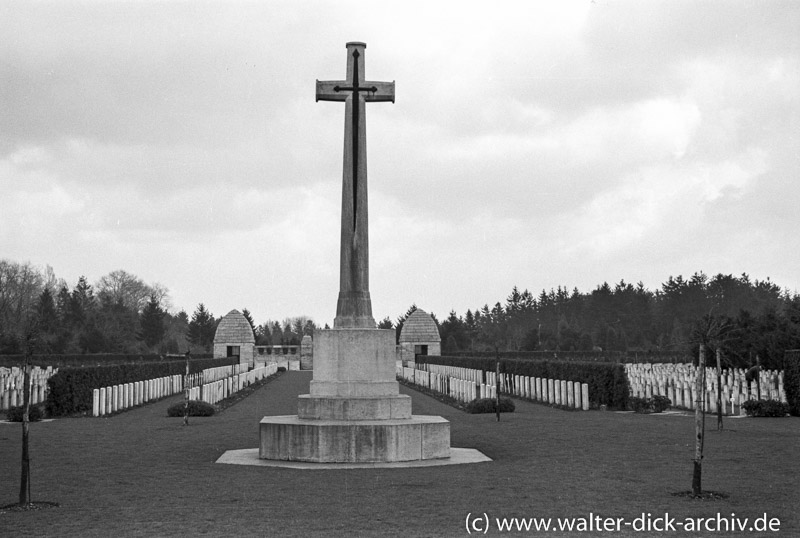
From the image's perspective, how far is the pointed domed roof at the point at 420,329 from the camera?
65000 mm

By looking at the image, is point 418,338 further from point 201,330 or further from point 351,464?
point 351,464

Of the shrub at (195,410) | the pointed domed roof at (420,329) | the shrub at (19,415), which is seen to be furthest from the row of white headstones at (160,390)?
the pointed domed roof at (420,329)

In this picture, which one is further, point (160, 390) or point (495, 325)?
point (495, 325)

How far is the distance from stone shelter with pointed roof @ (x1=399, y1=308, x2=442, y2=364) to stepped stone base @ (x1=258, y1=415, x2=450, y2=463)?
171 ft

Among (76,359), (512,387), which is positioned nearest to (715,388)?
(512,387)

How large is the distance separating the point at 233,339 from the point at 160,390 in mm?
35125

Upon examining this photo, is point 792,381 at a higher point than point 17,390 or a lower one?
higher

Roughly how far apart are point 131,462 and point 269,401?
15.1m

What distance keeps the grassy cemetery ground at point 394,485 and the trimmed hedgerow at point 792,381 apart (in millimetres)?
4941

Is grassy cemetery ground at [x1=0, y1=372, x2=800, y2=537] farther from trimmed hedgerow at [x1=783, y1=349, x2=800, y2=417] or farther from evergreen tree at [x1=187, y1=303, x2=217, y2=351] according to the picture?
evergreen tree at [x1=187, y1=303, x2=217, y2=351]

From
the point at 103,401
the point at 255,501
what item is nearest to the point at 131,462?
the point at 255,501

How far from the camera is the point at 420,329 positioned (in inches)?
2569

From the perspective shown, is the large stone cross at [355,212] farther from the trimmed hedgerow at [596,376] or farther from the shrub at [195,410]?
the trimmed hedgerow at [596,376]

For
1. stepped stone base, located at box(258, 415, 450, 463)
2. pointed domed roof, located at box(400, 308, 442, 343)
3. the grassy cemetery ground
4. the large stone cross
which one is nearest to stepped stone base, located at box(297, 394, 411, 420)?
stepped stone base, located at box(258, 415, 450, 463)
